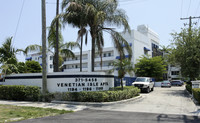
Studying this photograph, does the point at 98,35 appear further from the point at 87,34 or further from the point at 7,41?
the point at 7,41

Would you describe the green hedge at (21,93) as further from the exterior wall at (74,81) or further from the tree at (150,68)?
the tree at (150,68)

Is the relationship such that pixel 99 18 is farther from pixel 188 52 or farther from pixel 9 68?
pixel 188 52

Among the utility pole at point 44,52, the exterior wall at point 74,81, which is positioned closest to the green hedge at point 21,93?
the utility pole at point 44,52

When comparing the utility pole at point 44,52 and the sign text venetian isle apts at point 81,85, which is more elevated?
the utility pole at point 44,52

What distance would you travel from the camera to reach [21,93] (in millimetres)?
14289

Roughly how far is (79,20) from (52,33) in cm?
437

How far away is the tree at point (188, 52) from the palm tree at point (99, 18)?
924 cm

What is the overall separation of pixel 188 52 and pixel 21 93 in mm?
17332

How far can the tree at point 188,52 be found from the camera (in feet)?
70.0

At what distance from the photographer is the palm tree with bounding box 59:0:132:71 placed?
579 inches

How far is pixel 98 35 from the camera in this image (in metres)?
16.3

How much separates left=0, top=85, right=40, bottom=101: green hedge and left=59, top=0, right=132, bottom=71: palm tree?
5.46 metres

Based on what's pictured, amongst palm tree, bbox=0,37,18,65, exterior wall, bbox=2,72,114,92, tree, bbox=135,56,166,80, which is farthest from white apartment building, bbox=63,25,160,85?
exterior wall, bbox=2,72,114,92

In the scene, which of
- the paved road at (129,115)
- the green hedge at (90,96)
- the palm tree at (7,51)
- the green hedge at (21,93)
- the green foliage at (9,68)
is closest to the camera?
the paved road at (129,115)
